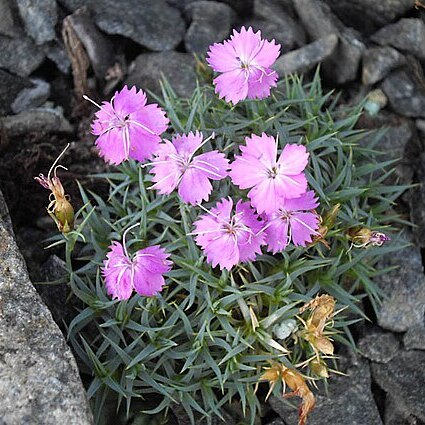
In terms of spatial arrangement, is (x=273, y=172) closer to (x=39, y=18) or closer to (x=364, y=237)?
(x=364, y=237)

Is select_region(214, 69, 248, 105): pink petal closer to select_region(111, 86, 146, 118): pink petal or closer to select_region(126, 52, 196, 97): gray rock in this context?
→ select_region(111, 86, 146, 118): pink petal

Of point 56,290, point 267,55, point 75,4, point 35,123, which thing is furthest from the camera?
point 75,4

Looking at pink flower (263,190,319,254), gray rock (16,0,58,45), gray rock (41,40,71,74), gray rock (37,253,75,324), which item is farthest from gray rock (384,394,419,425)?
gray rock (16,0,58,45)

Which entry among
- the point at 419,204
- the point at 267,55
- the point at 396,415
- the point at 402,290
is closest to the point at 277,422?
the point at 396,415

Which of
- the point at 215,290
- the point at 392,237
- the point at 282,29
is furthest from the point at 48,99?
the point at 392,237

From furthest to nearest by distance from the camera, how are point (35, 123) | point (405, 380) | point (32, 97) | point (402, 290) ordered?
point (32, 97) → point (35, 123) → point (402, 290) → point (405, 380)

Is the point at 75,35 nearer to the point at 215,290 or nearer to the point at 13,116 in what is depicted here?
the point at 13,116

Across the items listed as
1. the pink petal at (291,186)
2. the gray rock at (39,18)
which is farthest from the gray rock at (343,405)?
the gray rock at (39,18)
